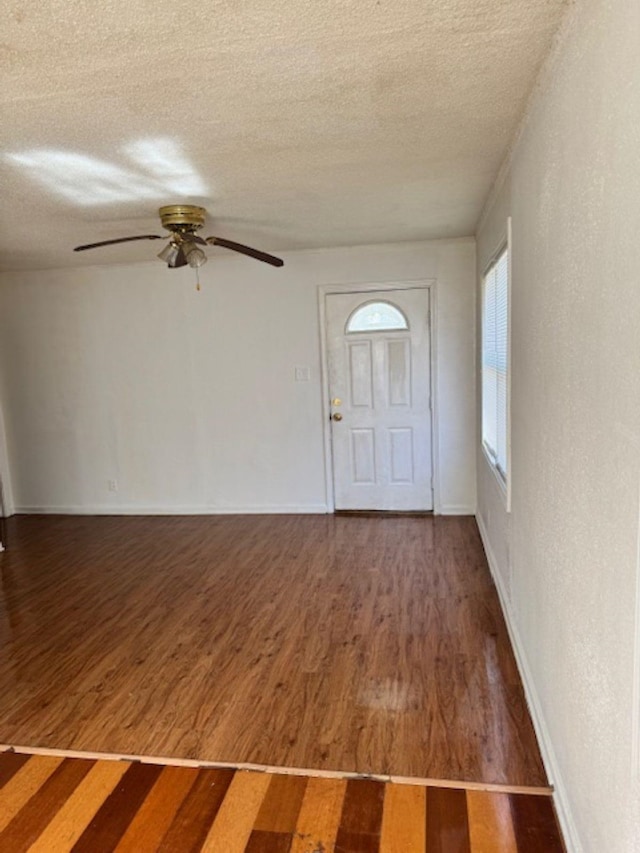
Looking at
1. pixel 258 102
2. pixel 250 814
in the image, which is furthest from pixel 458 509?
pixel 258 102

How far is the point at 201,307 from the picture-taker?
4.86m

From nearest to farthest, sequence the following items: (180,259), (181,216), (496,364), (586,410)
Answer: (586,410)
(181,216)
(180,259)
(496,364)

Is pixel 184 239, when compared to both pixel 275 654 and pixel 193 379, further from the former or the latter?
pixel 275 654

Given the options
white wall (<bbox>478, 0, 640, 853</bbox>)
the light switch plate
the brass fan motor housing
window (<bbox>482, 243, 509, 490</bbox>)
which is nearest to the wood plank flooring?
white wall (<bbox>478, 0, 640, 853</bbox>)

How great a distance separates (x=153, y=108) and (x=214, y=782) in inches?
91.1

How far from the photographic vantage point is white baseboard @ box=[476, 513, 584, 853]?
155 centimetres

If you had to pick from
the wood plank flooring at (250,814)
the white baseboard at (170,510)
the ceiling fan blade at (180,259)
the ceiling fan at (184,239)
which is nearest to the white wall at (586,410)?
the wood plank flooring at (250,814)

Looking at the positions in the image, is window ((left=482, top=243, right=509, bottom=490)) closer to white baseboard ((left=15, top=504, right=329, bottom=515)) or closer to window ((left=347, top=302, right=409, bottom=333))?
window ((left=347, top=302, right=409, bottom=333))

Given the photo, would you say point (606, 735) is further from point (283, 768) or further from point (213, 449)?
point (213, 449)

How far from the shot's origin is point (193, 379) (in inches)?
196

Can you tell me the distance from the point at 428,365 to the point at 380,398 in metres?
0.50

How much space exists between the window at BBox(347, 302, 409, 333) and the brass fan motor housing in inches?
72.3

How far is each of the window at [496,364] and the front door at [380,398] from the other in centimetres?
Answer: 77

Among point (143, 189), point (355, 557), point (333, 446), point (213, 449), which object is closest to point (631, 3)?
point (143, 189)
